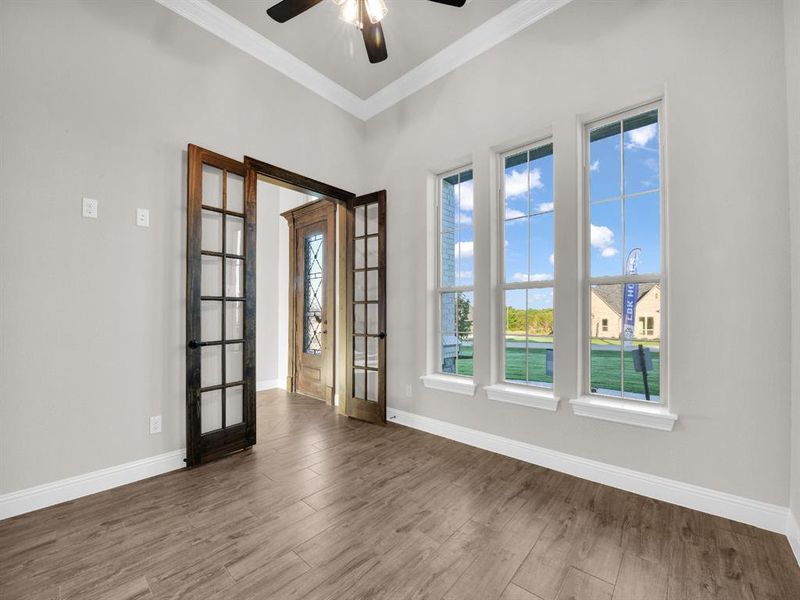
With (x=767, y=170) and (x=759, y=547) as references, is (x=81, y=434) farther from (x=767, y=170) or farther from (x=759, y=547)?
(x=767, y=170)

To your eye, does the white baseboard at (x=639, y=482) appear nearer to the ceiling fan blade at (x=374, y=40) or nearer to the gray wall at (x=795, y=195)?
the gray wall at (x=795, y=195)

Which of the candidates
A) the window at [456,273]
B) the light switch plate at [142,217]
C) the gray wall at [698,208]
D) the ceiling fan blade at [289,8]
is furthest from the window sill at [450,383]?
the ceiling fan blade at [289,8]

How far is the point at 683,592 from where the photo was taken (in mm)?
1489

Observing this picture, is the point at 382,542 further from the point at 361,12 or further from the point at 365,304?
the point at 361,12

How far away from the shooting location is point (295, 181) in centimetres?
343

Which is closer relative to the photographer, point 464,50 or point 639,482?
point 639,482

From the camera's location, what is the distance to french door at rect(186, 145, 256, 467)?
265cm

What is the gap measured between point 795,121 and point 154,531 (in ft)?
13.0

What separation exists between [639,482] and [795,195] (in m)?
1.84

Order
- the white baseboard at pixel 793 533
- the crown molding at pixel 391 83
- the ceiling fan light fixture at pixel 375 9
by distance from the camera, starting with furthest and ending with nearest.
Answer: the crown molding at pixel 391 83
the ceiling fan light fixture at pixel 375 9
the white baseboard at pixel 793 533

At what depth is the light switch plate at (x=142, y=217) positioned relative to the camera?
249 cm

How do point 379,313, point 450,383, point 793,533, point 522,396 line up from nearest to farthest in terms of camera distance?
1. point 793,533
2. point 522,396
3. point 450,383
4. point 379,313

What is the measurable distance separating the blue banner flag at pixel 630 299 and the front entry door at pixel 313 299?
3130 mm

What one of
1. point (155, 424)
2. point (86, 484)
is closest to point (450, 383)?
point (155, 424)
